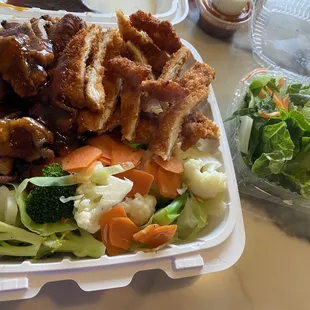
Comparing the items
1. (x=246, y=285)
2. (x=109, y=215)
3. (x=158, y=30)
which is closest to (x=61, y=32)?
(x=158, y=30)

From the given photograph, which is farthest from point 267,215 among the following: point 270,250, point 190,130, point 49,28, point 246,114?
point 49,28

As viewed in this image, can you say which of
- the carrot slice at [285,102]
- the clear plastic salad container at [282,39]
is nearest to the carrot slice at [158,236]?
the carrot slice at [285,102]

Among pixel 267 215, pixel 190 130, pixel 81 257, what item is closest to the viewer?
pixel 81 257

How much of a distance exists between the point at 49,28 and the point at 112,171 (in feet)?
2.30

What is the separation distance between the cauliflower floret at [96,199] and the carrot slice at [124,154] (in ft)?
0.32

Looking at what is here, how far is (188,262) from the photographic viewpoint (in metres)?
1.44

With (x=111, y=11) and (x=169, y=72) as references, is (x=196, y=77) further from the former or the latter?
(x=111, y=11)

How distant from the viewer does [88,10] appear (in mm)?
2352

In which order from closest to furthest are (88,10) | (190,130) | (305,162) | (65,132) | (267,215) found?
1. (65,132)
2. (190,130)
3. (305,162)
4. (267,215)
5. (88,10)

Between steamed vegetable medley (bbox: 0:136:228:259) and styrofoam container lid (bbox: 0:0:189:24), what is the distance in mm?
796

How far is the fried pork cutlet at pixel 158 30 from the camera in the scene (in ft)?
6.25

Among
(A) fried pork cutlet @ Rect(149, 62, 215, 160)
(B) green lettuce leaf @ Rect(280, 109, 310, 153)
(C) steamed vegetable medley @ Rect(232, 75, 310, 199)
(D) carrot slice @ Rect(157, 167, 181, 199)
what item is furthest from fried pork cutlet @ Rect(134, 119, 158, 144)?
(B) green lettuce leaf @ Rect(280, 109, 310, 153)

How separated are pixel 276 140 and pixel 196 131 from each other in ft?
1.29

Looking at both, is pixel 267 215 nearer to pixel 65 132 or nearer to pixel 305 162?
pixel 305 162
